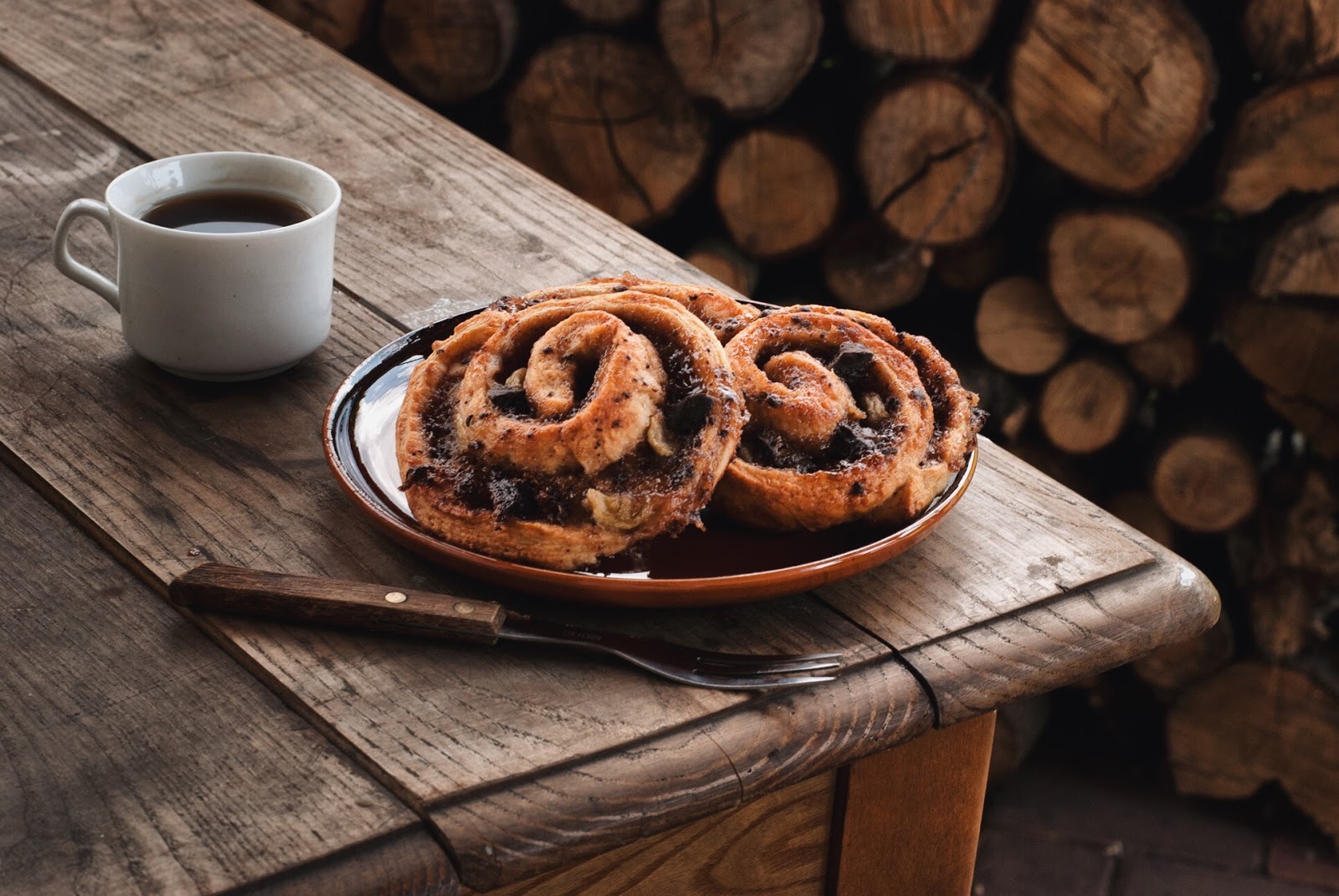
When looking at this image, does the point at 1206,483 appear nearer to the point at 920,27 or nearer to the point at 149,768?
the point at 920,27

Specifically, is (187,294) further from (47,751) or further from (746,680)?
(746,680)

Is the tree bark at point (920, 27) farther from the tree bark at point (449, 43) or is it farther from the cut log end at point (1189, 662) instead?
the cut log end at point (1189, 662)

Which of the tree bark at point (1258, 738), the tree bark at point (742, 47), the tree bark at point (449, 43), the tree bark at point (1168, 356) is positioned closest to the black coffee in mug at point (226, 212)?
the tree bark at point (742, 47)

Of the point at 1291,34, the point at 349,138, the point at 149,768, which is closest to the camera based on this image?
the point at 149,768

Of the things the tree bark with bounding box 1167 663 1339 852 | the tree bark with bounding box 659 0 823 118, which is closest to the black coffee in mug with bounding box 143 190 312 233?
the tree bark with bounding box 659 0 823 118

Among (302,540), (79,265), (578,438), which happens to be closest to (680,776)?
(578,438)
